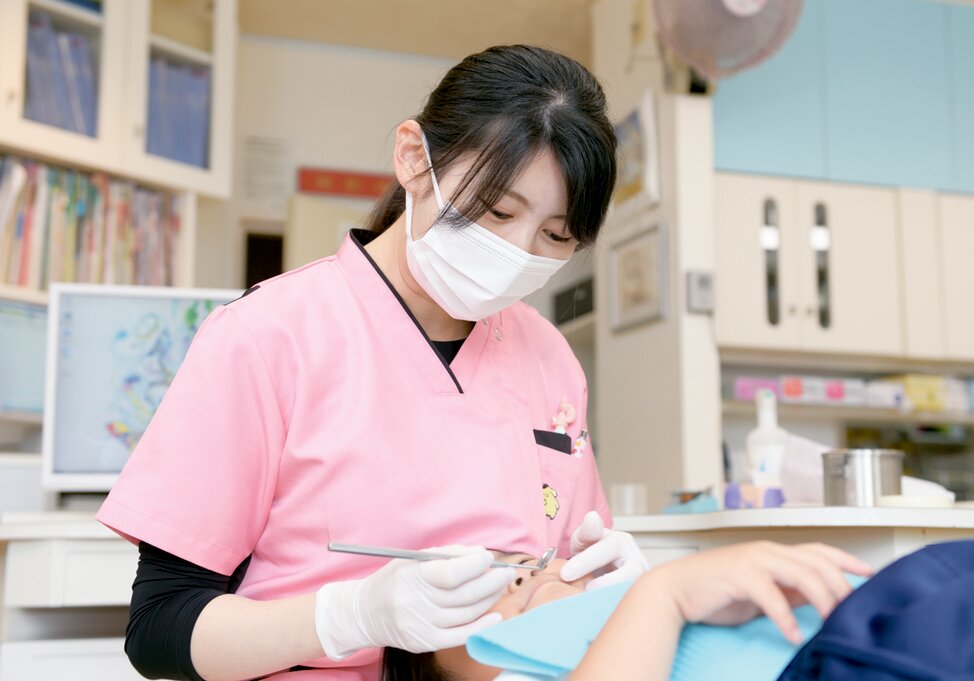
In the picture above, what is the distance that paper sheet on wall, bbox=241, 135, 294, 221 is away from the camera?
4.43 metres

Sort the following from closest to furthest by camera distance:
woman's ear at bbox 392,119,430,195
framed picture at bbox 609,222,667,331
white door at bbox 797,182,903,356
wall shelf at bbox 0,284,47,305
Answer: woman's ear at bbox 392,119,430,195
wall shelf at bbox 0,284,47,305
framed picture at bbox 609,222,667,331
white door at bbox 797,182,903,356


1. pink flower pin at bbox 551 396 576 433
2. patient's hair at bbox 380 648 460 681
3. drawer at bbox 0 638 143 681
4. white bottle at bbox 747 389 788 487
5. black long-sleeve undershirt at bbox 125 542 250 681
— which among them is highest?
pink flower pin at bbox 551 396 576 433

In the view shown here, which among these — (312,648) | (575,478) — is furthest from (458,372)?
(312,648)

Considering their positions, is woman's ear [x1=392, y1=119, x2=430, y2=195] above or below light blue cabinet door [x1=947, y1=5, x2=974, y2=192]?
below

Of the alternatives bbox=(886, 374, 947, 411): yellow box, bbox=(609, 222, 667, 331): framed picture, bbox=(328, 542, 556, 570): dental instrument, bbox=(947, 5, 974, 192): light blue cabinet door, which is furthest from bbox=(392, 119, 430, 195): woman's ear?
bbox=(947, 5, 974, 192): light blue cabinet door

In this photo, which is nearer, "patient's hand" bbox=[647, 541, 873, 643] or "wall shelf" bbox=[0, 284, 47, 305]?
"patient's hand" bbox=[647, 541, 873, 643]

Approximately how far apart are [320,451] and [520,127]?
1.30ft

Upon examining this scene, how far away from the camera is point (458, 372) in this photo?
1.23 metres

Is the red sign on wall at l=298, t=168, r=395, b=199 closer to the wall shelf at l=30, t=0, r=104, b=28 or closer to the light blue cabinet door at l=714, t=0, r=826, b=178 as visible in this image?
the wall shelf at l=30, t=0, r=104, b=28

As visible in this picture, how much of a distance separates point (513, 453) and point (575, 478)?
16cm

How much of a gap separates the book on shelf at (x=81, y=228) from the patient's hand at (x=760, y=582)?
8.55ft

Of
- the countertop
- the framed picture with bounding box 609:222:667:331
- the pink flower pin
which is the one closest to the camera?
the pink flower pin

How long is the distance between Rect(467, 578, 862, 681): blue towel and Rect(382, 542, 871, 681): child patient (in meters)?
0.01

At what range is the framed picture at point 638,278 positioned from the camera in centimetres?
359
